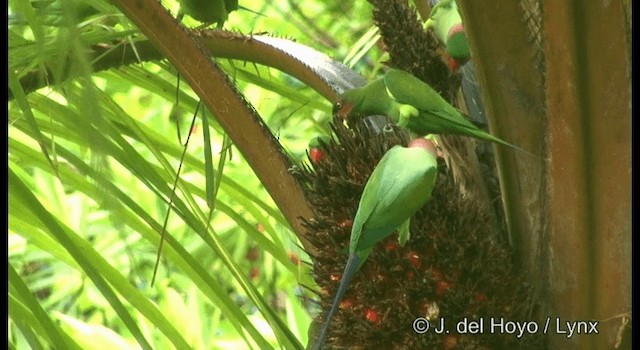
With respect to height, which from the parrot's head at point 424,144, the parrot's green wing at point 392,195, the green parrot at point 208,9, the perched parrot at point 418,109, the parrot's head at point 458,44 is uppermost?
the parrot's head at point 458,44

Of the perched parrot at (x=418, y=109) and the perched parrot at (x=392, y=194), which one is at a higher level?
the perched parrot at (x=418, y=109)

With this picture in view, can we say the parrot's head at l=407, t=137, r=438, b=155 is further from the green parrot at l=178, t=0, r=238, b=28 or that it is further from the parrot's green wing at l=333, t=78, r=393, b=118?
the green parrot at l=178, t=0, r=238, b=28

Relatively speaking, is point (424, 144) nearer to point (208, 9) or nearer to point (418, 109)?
point (418, 109)

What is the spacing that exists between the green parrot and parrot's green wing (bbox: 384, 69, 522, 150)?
0.12m

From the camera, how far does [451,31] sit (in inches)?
→ 20.1

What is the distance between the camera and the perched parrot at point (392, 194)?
1.31 feet

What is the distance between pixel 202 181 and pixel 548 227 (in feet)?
2.93

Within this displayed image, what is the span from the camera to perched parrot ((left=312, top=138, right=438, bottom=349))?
399 mm

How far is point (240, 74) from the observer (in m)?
0.70

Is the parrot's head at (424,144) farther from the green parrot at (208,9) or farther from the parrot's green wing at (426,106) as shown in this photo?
the green parrot at (208,9)

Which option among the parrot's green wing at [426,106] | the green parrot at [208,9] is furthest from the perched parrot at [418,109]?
the green parrot at [208,9]

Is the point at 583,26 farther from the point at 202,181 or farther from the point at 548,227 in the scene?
the point at 202,181

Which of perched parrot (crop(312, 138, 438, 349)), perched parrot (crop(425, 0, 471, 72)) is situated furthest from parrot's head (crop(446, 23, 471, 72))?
perched parrot (crop(312, 138, 438, 349))

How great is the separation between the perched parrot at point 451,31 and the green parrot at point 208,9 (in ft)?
0.42
